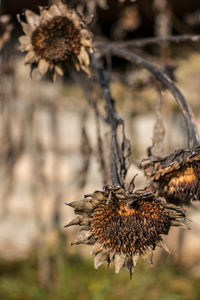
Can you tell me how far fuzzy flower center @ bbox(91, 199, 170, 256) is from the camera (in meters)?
0.71

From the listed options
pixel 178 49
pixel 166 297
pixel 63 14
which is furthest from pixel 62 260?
pixel 178 49

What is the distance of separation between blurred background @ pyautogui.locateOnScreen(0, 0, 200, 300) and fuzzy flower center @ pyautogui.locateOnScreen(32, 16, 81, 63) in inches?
39.6

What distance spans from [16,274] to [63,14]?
2060mm

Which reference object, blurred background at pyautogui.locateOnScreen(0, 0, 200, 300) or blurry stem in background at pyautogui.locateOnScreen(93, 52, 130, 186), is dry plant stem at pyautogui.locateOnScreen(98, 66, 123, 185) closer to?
blurry stem in background at pyautogui.locateOnScreen(93, 52, 130, 186)

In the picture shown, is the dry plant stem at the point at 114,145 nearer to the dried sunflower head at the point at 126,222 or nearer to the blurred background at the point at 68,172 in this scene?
the dried sunflower head at the point at 126,222

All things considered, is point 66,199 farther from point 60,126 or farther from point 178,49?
point 178,49

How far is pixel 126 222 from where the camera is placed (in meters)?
0.71

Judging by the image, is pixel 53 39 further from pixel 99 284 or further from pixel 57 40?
pixel 99 284

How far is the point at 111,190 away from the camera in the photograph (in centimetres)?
67

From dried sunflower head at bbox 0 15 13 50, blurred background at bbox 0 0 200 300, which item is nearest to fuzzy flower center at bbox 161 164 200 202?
dried sunflower head at bbox 0 15 13 50

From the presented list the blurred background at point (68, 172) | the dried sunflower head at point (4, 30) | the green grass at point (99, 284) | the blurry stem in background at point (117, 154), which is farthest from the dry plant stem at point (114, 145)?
the green grass at point (99, 284)

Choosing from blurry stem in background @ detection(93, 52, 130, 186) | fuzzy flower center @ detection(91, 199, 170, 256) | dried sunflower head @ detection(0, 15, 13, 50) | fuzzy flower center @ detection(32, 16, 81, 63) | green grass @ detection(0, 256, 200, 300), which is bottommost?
green grass @ detection(0, 256, 200, 300)

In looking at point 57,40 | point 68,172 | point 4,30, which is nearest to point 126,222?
point 57,40

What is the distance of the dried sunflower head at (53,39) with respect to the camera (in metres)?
0.86
